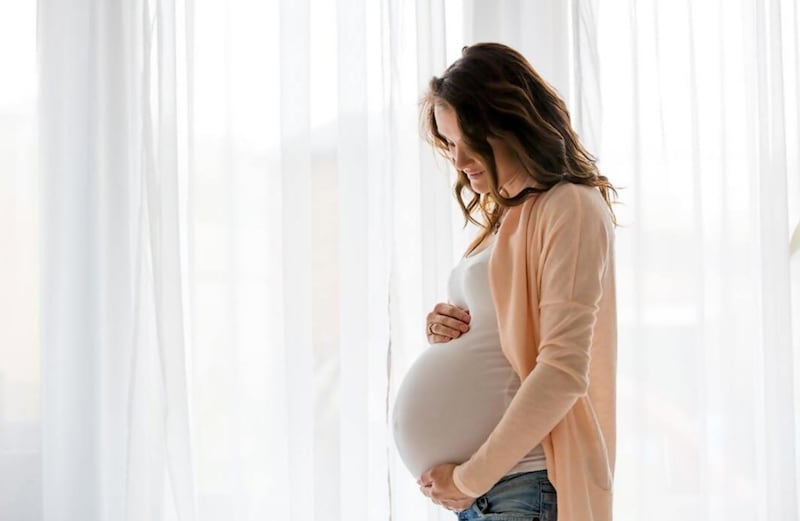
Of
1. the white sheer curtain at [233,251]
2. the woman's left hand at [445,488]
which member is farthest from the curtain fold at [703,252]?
the woman's left hand at [445,488]

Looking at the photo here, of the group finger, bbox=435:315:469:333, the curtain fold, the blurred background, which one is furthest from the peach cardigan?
the curtain fold

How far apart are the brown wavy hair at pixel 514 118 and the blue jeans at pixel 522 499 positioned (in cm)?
34

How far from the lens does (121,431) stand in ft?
5.74

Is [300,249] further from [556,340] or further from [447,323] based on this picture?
[556,340]

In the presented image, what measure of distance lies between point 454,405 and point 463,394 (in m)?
0.02

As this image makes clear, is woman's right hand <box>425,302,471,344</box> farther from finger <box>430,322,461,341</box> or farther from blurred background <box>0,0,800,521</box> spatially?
blurred background <box>0,0,800,521</box>

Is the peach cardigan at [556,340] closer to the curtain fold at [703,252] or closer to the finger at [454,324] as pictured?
the finger at [454,324]

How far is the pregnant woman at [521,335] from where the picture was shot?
1.00 metres

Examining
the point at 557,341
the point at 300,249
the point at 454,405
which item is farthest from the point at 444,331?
the point at 300,249

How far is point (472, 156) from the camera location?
1.11m

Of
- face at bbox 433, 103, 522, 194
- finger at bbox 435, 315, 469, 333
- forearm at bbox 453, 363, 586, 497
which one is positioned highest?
face at bbox 433, 103, 522, 194

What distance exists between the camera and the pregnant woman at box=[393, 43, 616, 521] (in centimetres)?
100

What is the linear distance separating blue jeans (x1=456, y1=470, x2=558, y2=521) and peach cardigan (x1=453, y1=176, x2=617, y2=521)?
3cm

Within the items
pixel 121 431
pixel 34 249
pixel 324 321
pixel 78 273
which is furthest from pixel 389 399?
pixel 34 249
